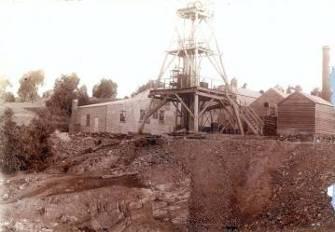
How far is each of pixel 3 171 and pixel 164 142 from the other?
318 inches

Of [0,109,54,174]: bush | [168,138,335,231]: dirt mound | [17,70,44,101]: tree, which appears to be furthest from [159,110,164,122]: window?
[17,70,44,101]: tree

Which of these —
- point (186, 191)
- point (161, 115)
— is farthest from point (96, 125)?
point (186, 191)

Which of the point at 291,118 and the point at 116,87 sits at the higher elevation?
the point at 116,87

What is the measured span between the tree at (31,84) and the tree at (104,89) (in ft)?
28.8

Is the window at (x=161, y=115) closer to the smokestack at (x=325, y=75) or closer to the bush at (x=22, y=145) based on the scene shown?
the smokestack at (x=325, y=75)

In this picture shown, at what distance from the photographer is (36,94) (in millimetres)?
66625

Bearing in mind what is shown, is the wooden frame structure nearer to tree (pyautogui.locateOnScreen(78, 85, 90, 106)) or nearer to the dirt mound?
the dirt mound

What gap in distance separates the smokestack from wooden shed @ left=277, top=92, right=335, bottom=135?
13.1ft

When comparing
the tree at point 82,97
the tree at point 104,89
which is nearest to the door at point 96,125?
the tree at point 82,97

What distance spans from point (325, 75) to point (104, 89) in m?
32.8

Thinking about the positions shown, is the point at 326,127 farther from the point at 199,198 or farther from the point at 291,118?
the point at 199,198

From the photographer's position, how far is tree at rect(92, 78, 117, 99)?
61.2 m

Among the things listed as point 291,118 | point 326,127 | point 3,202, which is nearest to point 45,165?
point 3,202

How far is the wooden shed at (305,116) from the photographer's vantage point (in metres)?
30.1
